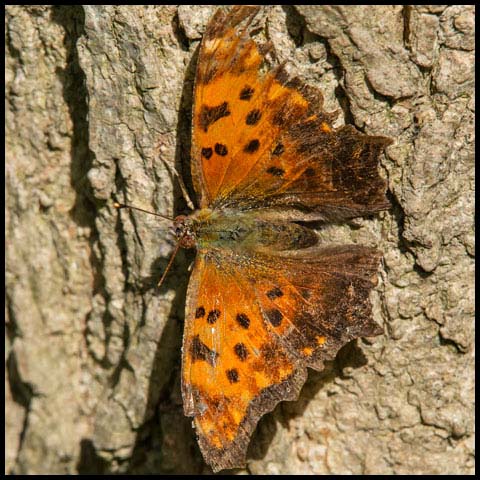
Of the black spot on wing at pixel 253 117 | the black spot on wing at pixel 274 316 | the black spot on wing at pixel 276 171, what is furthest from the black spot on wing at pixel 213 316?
the black spot on wing at pixel 253 117

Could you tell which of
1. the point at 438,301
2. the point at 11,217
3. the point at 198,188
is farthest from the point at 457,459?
the point at 11,217

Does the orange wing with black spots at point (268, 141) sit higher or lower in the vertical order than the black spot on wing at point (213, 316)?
higher

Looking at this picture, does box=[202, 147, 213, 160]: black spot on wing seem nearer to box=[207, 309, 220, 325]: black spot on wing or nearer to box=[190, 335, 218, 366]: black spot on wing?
box=[207, 309, 220, 325]: black spot on wing

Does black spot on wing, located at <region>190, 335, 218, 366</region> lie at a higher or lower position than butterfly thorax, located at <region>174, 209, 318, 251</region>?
lower

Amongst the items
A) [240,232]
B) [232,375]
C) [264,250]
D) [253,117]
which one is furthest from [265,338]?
[253,117]

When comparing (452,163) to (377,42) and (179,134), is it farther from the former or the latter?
(179,134)

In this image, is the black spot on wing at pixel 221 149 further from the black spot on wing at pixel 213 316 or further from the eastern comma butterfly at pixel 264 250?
the black spot on wing at pixel 213 316

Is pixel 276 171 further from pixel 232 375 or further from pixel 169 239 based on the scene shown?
pixel 232 375

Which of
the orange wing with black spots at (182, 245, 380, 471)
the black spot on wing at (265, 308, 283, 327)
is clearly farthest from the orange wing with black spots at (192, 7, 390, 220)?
the black spot on wing at (265, 308, 283, 327)
